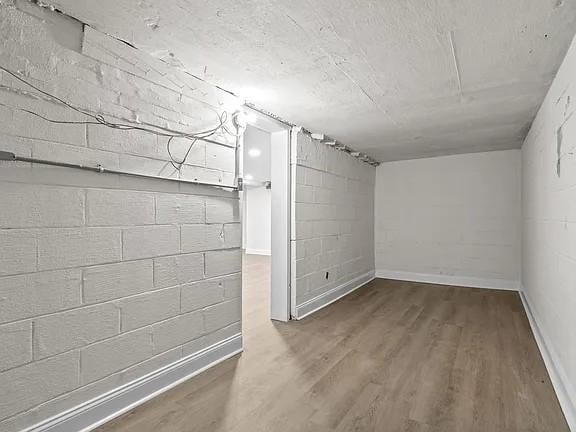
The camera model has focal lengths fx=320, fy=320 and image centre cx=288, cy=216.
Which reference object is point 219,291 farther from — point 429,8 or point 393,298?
point 393,298

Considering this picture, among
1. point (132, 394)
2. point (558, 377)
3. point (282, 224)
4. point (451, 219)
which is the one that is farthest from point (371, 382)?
point (451, 219)

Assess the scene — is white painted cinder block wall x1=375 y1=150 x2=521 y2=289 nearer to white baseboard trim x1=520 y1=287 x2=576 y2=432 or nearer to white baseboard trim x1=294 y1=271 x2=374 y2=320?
white baseboard trim x1=294 y1=271 x2=374 y2=320

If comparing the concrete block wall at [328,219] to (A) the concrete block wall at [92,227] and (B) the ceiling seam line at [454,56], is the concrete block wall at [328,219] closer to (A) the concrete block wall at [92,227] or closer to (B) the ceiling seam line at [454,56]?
(A) the concrete block wall at [92,227]

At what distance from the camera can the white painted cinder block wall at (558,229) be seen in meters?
1.84

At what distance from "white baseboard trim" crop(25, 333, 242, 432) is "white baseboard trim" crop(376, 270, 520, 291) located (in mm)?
3959

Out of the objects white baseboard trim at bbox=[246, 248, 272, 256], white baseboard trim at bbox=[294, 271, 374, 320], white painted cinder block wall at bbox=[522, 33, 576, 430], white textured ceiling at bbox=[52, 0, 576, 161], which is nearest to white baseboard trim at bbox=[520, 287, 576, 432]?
white painted cinder block wall at bbox=[522, 33, 576, 430]

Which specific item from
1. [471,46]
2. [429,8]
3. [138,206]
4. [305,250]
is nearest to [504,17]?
[471,46]

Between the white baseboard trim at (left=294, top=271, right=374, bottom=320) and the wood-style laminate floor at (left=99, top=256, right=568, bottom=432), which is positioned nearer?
the wood-style laminate floor at (left=99, top=256, right=568, bottom=432)

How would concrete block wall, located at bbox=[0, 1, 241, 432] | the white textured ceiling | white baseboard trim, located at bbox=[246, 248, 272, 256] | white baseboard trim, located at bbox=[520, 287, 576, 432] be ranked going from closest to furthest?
concrete block wall, located at bbox=[0, 1, 241, 432]
the white textured ceiling
white baseboard trim, located at bbox=[520, 287, 576, 432]
white baseboard trim, located at bbox=[246, 248, 272, 256]

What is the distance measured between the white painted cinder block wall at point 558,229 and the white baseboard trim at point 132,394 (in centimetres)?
219

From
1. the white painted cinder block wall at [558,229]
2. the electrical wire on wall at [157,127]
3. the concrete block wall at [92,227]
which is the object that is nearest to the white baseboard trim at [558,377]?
the white painted cinder block wall at [558,229]

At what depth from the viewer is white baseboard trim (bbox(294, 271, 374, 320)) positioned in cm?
359

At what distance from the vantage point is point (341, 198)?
4.57 metres

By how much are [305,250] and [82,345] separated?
239cm
